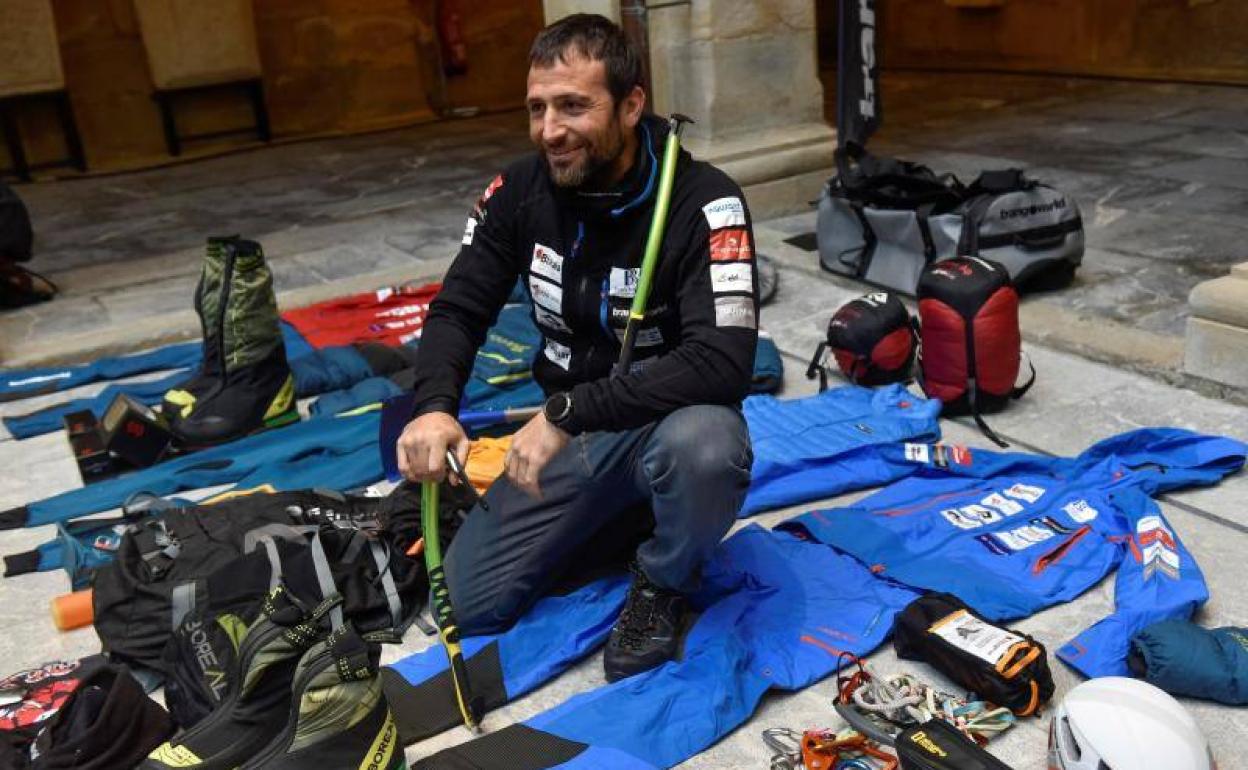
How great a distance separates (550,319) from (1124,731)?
1.53 metres

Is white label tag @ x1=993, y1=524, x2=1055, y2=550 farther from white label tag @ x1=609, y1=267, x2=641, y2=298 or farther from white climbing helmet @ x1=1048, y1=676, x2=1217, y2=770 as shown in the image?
white label tag @ x1=609, y1=267, x2=641, y2=298

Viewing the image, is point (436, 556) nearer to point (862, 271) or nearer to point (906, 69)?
point (862, 271)

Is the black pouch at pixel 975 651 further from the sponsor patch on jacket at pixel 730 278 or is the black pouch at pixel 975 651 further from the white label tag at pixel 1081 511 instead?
the sponsor patch on jacket at pixel 730 278

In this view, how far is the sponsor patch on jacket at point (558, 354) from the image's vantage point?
2926 millimetres

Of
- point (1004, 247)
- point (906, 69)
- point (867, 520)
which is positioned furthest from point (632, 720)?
point (906, 69)

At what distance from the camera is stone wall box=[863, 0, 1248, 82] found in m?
9.76

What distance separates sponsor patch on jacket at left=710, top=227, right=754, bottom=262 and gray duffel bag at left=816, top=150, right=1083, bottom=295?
7.65ft

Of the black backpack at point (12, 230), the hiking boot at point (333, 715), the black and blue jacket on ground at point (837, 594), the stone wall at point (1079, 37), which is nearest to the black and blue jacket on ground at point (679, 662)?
the black and blue jacket on ground at point (837, 594)

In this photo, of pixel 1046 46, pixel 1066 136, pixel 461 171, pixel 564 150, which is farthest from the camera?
pixel 1046 46

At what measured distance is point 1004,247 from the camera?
4.71 meters

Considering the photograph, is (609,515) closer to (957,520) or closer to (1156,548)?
(957,520)

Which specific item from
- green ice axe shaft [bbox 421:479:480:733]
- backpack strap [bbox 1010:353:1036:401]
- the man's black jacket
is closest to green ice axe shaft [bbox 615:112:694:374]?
the man's black jacket

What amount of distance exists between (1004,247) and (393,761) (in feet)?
11.0

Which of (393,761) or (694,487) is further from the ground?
(694,487)
